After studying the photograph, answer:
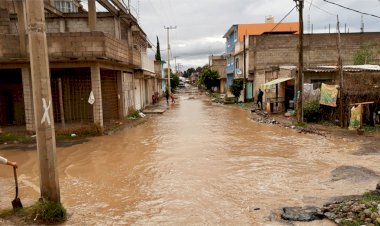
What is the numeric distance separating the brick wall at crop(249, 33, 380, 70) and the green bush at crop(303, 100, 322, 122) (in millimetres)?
13744

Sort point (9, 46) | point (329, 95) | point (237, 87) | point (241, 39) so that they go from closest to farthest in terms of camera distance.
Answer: point (9, 46) → point (329, 95) → point (237, 87) → point (241, 39)

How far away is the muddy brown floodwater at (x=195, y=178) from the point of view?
249 inches

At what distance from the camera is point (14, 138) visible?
561 inches

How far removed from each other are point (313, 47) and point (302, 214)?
1058 inches

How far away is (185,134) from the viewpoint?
50.6ft

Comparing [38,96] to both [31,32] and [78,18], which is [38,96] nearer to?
[31,32]

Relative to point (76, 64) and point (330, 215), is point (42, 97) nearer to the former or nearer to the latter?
point (330, 215)

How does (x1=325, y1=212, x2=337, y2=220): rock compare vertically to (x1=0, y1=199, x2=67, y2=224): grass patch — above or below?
below

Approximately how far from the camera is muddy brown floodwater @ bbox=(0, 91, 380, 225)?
249 inches

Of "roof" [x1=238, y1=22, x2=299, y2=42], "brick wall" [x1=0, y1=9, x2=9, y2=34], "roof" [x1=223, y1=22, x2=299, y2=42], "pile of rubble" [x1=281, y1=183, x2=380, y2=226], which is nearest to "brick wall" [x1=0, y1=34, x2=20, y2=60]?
"brick wall" [x1=0, y1=9, x2=9, y2=34]

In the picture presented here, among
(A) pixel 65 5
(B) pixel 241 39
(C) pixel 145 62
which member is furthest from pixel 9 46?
(B) pixel 241 39

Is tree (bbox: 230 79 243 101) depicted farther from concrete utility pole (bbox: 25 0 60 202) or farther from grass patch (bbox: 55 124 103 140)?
concrete utility pole (bbox: 25 0 60 202)

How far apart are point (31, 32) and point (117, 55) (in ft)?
37.9

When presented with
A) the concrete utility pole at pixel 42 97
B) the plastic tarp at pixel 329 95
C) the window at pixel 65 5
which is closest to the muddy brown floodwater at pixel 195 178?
the concrete utility pole at pixel 42 97
